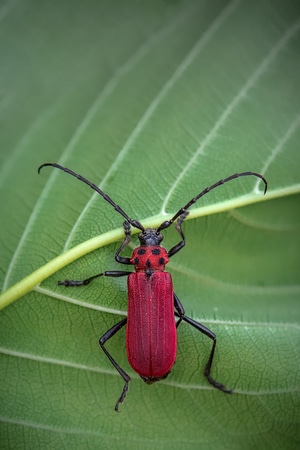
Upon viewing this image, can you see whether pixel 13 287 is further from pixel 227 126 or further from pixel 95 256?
pixel 227 126

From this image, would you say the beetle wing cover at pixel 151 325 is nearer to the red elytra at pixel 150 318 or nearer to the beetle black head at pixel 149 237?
the red elytra at pixel 150 318

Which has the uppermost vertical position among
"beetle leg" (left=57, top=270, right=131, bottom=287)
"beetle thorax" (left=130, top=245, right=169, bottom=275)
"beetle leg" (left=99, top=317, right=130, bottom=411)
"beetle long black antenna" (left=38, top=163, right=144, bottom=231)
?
"beetle long black antenna" (left=38, top=163, right=144, bottom=231)

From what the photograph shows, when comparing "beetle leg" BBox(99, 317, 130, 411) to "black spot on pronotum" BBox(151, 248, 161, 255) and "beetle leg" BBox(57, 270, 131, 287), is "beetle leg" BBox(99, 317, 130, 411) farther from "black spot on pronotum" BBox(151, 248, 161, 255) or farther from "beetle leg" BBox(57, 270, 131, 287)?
"black spot on pronotum" BBox(151, 248, 161, 255)

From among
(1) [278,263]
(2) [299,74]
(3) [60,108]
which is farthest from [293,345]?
(3) [60,108]

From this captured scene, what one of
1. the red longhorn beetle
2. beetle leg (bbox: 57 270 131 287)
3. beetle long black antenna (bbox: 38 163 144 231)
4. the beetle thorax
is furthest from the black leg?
beetle long black antenna (bbox: 38 163 144 231)

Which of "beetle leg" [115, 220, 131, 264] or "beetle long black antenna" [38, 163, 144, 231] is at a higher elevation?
"beetle long black antenna" [38, 163, 144, 231]

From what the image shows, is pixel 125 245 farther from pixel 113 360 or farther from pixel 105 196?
pixel 113 360
